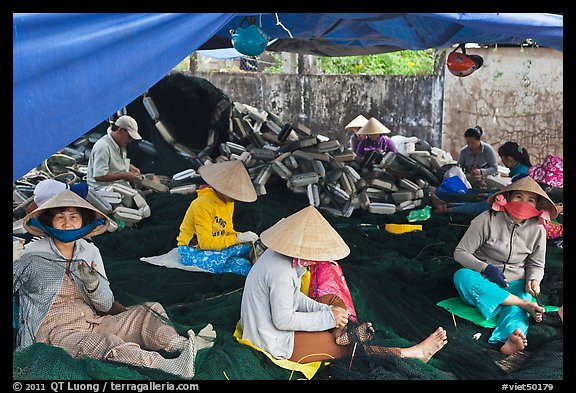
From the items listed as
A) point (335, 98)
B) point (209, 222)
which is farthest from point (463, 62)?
point (335, 98)

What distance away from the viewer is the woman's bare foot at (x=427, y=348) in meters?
3.82

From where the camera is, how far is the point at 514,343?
402 cm

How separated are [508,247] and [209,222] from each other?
6.88 ft

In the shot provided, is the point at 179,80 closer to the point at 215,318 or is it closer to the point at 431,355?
the point at 215,318

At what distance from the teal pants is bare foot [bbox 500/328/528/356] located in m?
0.13

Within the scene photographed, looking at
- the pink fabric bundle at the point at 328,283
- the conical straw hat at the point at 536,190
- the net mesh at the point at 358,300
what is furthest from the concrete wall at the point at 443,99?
the pink fabric bundle at the point at 328,283

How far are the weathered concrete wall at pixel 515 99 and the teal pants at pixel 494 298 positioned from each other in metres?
7.23

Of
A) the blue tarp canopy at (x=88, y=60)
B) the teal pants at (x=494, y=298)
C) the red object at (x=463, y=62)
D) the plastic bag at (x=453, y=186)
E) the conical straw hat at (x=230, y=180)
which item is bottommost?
the plastic bag at (x=453, y=186)

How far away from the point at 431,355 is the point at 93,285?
1936 millimetres

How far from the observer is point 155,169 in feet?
25.8

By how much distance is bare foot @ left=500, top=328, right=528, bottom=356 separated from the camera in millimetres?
4008

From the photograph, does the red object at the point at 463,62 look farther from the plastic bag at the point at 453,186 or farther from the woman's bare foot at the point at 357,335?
the woman's bare foot at the point at 357,335

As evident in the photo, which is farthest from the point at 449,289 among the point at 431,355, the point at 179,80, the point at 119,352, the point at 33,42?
the point at 179,80

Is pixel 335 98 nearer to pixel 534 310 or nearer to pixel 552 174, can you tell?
pixel 552 174
